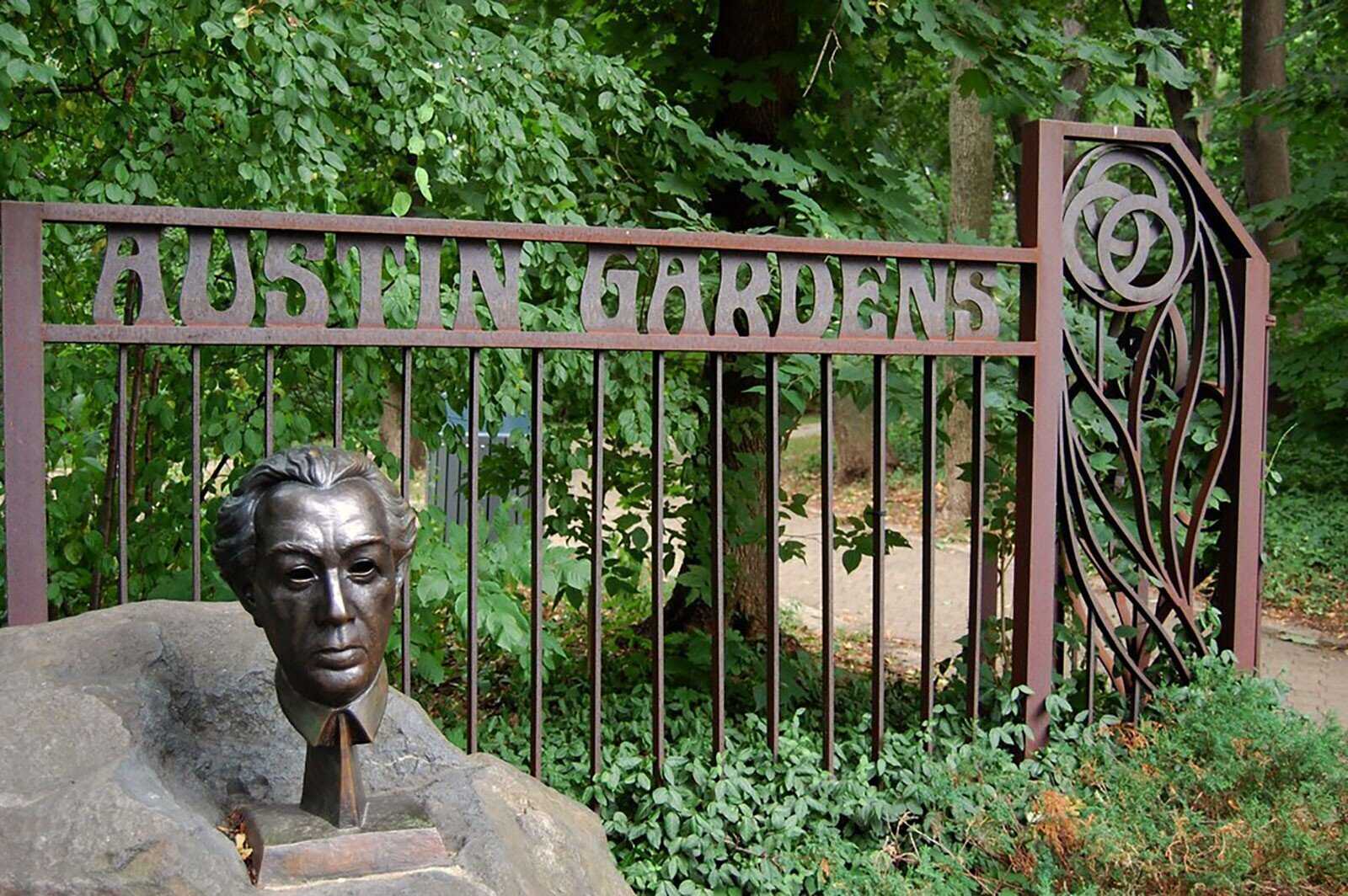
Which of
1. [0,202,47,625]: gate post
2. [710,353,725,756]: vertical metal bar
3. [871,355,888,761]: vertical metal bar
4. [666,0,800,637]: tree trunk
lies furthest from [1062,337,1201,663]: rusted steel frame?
[0,202,47,625]: gate post

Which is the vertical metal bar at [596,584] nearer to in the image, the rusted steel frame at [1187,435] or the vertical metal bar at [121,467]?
the vertical metal bar at [121,467]

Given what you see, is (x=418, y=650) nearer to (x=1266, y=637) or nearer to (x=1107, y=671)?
(x=1107, y=671)

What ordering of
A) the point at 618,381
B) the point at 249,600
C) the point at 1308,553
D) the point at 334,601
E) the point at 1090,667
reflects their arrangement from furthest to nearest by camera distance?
the point at 1308,553 → the point at 618,381 → the point at 1090,667 → the point at 249,600 → the point at 334,601

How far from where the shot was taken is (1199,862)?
11.9 feet

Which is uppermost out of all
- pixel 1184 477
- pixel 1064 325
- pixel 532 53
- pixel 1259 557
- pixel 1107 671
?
pixel 532 53

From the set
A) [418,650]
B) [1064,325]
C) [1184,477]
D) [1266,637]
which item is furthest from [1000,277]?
[1266,637]

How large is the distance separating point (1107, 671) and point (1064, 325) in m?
1.29

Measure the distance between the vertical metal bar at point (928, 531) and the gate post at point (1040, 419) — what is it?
1.20 ft

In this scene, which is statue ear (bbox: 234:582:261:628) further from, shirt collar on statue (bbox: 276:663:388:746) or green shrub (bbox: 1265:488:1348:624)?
green shrub (bbox: 1265:488:1348:624)

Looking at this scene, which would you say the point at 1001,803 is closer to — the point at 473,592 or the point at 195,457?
the point at 473,592

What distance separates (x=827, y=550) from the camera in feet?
12.8

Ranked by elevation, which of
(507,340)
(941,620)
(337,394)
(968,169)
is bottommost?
(941,620)

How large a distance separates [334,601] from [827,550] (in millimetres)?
1960

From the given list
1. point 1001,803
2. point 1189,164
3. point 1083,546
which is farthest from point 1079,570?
point 1189,164
